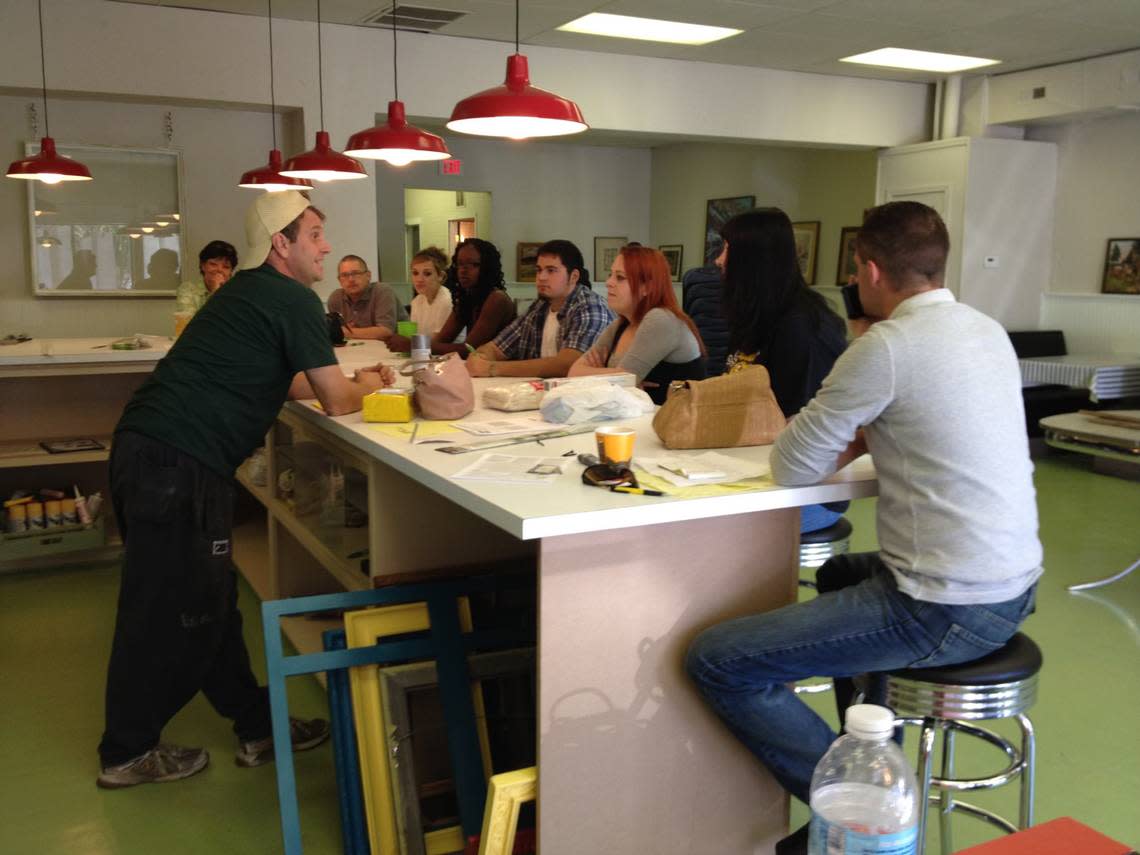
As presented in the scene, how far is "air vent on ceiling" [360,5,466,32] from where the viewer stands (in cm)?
629

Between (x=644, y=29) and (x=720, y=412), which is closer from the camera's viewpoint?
(x=720, y=412)

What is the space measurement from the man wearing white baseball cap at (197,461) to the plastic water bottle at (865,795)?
5.73 ft

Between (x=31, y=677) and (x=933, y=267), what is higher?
(x=933, y=267)

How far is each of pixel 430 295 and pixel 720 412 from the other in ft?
14.5

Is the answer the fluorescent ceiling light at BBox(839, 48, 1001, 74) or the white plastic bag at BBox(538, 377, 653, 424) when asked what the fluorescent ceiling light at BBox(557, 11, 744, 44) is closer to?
the fluorescent ceiling light at BBox(839, 48, 1001, 74)

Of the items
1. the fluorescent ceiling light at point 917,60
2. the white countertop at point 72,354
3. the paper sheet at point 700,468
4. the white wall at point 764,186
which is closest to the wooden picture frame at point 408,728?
the paper sheet at point 700,468

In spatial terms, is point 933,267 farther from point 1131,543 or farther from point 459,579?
point 1131,543

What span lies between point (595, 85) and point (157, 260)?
3.38 m

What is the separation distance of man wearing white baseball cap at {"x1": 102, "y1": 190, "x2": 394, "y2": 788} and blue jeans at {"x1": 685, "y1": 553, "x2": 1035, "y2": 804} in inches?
52.2

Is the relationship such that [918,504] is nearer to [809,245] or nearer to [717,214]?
[809,245]

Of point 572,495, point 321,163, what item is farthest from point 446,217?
A: point 572,495

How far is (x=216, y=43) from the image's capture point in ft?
21.0

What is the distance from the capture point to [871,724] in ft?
4.19

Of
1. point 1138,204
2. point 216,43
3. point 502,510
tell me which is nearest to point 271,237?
point 502,510
